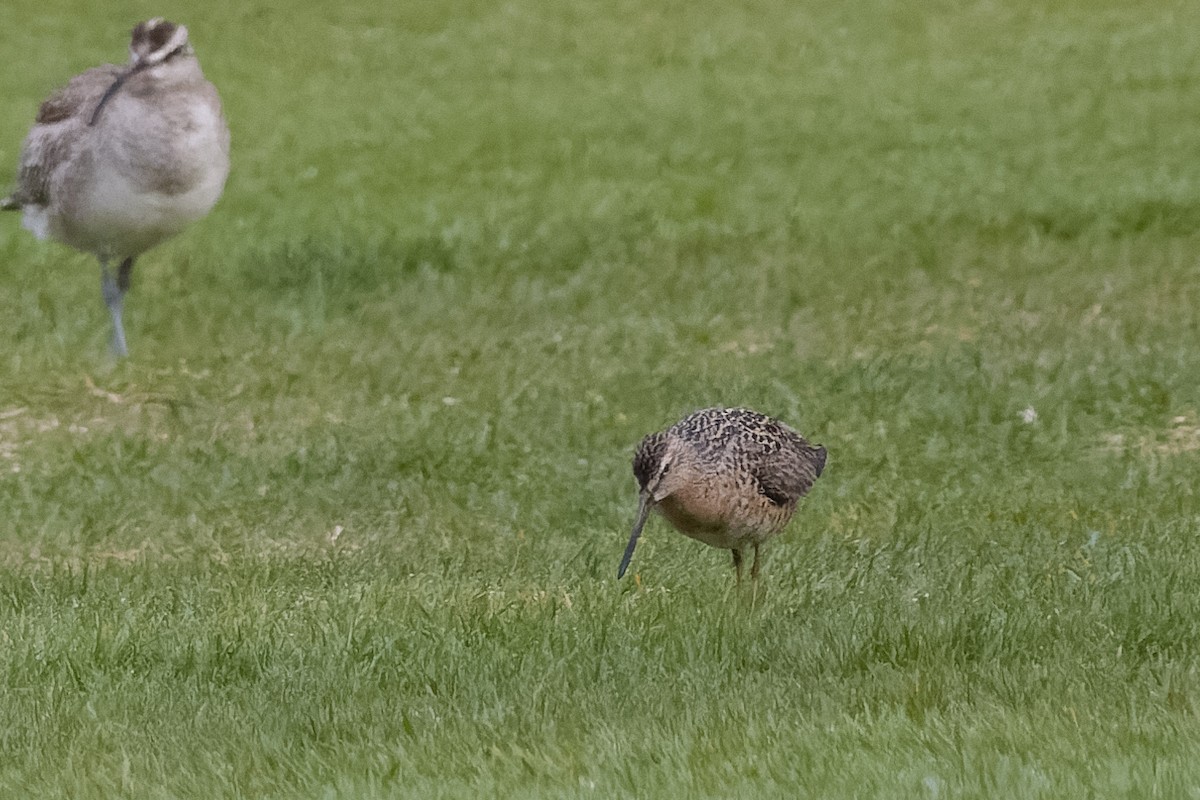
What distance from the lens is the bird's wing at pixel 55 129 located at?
1309 cm

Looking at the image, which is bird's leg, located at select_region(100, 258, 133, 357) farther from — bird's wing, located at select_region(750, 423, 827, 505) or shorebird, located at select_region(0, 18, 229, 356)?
bird's wing, located at select_region(750, 423, 827, 505)

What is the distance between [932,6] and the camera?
88.6 ft

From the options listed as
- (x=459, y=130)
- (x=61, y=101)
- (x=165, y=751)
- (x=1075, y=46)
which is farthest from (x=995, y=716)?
(x=1075, y=46)

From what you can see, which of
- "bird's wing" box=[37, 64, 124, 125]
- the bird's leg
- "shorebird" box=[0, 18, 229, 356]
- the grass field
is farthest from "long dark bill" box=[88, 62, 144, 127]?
the grass field

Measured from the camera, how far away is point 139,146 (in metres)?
12.7

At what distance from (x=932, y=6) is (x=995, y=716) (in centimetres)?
2162

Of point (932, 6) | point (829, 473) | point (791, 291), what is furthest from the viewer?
point (932, 6)

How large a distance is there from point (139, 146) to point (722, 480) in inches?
227

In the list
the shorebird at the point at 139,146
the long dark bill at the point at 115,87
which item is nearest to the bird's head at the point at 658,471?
the shorebird at the point at 139,146

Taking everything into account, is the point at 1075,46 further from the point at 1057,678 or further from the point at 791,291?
the point at 1057,678

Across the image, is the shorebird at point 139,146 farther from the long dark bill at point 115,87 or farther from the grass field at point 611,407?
the grass field at point 611,407

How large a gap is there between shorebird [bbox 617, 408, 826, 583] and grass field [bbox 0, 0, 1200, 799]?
0.76 ft

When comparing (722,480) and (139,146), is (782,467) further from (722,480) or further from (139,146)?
(139,146)

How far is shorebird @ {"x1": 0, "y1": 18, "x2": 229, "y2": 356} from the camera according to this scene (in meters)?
12.7
